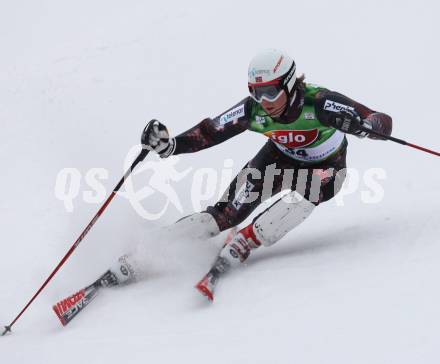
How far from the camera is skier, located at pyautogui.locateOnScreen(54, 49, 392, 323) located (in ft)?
14.6

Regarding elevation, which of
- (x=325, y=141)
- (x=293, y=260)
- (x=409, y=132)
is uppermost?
(x=325, y=141)

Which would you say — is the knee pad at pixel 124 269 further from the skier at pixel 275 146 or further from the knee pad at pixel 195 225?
the knee pad at pixel 195 225

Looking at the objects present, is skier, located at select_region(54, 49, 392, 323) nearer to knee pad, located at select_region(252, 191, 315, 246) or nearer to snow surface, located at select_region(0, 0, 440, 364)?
knee pad, located at select_region(252, 191, 315, 246)

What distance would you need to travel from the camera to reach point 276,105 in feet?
14.8

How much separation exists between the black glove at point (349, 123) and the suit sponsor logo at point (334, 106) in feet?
0.20

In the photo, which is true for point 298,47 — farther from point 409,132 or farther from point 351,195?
point 351,195

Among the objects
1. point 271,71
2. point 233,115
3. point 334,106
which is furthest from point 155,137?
point 334,106

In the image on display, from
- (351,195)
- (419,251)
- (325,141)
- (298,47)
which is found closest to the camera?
(419,251)

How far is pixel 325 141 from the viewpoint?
15.8 ft

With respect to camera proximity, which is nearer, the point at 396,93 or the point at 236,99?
the point at 396,93

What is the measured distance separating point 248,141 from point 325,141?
147 inches

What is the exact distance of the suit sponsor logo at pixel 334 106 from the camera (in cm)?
446

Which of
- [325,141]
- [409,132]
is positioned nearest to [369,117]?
[325,141]

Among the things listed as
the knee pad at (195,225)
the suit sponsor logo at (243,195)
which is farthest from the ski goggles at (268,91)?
the knee pad at (195,225)
